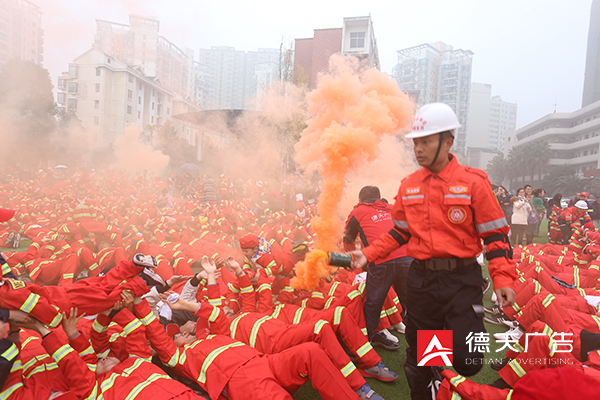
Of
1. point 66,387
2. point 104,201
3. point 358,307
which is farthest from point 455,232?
point 104,201

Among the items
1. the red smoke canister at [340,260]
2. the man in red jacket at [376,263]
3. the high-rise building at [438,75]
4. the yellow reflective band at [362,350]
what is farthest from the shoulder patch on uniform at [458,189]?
the high-rise building at [438,75]

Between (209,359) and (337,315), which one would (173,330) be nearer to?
(209,359)

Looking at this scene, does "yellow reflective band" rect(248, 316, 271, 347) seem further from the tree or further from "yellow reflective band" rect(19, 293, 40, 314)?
the tree

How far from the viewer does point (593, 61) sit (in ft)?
366

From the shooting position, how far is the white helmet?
2039 mm

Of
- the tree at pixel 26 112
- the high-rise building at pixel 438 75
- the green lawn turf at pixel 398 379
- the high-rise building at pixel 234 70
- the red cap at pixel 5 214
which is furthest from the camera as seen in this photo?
the high-rise building at pixel 438 75

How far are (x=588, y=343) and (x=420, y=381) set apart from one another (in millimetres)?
1360

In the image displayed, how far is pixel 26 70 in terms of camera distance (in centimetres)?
1387

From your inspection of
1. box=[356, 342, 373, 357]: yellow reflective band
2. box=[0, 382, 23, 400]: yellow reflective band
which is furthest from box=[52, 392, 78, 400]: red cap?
box=[356, 342, 373, 357]: yellow reflective band

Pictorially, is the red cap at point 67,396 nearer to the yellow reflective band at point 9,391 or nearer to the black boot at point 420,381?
the yellow reflective band at point 9,391

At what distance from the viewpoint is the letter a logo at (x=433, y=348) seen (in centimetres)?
210

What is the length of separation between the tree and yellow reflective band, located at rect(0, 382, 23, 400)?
15720mm

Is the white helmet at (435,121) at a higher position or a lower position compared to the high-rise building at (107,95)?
lower

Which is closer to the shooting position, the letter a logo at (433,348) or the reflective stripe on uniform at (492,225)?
the reflective stripe on uniform at (492,225)
